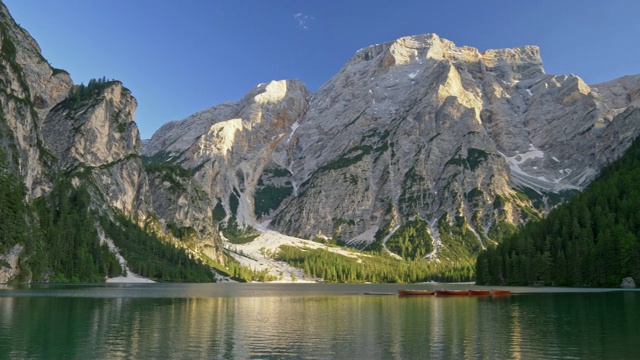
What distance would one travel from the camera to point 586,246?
166 metres

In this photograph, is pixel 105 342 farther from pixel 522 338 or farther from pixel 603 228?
pixel 603 228

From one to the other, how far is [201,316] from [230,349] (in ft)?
97.3

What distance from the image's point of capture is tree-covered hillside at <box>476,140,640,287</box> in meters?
154

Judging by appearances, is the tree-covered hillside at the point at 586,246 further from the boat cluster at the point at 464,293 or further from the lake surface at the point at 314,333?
the lake surface at the point at 314,333

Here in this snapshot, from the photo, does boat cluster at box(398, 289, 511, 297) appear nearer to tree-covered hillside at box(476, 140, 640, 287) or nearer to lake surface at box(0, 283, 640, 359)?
tree-covered hillside at box(476, 140, 640, 287)

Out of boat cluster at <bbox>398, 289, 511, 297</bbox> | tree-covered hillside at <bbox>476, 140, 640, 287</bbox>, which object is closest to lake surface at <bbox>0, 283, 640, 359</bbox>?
boat cluster at <bbox>398, 289, 511, 297</bbox>

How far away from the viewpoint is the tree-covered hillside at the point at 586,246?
154 meters

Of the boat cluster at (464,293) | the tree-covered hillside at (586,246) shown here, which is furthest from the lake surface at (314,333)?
the tree-covered hillside at (586,246)

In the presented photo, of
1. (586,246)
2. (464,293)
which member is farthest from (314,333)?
(586,246)

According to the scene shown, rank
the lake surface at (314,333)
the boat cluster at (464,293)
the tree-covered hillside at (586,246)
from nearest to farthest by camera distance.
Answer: the lake surface at (314,333)
the boat cluster at (464,293)
the tree-covered hillside at (586,246)

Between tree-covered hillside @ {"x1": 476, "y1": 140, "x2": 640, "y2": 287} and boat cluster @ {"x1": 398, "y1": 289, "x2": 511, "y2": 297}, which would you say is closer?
boat cluster @ {"x1": 398, "y1": 289, "x2": 511, "y2": 297}

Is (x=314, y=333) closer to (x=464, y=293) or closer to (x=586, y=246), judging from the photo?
(x=464, y=293)

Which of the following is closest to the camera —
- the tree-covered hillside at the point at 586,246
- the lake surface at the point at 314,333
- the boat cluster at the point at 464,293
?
the lake surface at the point at 314,333

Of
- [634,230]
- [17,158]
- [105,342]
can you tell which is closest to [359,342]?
[105,342]
